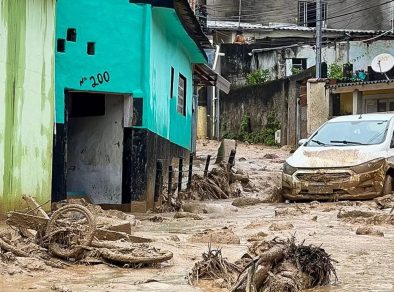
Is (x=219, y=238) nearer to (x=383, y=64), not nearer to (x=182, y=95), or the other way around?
(x=182, y=95)

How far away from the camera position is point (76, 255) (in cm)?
688

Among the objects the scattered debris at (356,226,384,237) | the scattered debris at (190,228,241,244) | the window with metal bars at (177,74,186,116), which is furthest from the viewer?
the window with metal bars at (177,74,186,116)

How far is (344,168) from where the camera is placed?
13578mm

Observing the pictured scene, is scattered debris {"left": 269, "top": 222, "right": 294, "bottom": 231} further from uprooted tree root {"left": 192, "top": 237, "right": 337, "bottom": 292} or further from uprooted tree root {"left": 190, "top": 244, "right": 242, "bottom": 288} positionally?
uprooted tree root {"left": 190, "top": 244, "right": 242, "bottom": 288}

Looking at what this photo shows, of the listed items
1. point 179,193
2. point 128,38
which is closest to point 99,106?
point 128,38

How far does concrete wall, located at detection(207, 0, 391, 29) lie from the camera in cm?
4353

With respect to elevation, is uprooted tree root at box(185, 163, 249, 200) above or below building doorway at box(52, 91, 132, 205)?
→ below

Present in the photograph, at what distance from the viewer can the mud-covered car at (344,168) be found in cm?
1363

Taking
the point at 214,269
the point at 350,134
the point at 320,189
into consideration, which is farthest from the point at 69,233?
the point at 350,134

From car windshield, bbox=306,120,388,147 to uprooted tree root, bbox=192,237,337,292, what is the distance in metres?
8.56

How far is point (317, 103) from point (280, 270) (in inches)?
932

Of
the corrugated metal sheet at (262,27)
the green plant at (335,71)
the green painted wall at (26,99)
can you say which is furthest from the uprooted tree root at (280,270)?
the corrugated metal sheet at (262,27)

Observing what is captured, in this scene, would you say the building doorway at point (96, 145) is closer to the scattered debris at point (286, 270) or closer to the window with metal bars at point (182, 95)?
the window with metal bars at point (182, 95)

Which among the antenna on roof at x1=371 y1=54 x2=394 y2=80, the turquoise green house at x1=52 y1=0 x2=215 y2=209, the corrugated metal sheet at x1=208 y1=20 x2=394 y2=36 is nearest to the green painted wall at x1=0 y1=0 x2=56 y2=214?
the turquoise green house at x1=52 y1=0 x2=215 y2=209
